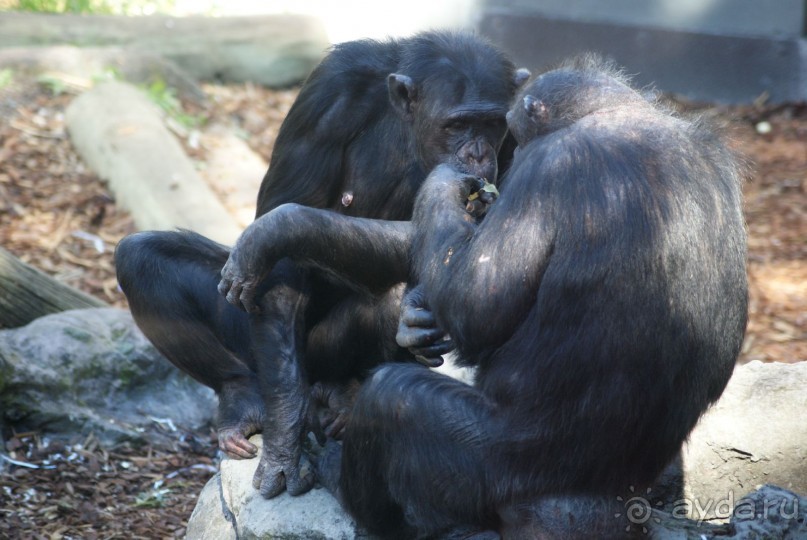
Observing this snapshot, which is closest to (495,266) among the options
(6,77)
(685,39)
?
(6,77)

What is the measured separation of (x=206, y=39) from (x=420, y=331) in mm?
9078

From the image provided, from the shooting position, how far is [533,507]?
12.6 feet

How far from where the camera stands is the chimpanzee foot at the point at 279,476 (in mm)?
4582

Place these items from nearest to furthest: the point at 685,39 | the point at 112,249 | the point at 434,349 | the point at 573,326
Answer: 1. the point at 573,326
2. the point at 434,349
3. the point at 112,249
4. the point at 685,39

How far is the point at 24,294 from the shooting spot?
670cm

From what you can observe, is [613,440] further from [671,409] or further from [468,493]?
[468,493]

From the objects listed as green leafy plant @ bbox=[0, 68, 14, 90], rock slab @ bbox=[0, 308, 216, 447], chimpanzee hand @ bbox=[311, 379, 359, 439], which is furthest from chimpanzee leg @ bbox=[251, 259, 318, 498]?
green leafy plant @ bbox=[0, 68, 14, 90]

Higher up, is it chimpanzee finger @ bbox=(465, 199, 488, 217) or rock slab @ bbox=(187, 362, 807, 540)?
chimpanzee finger @ bbox=(465, 199, 488, 217)

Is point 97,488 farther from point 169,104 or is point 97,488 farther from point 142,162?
point 169,104

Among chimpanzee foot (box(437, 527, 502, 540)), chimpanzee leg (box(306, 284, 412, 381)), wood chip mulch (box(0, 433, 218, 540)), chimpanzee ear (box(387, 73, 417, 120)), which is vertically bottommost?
wood chip mulch (box(0, 433, 218, 540))

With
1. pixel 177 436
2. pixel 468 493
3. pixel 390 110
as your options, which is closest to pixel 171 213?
pixel 177 436

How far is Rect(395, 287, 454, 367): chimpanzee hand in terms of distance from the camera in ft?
13.4

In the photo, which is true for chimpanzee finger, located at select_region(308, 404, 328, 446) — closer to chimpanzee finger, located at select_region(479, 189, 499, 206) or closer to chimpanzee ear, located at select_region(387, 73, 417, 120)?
chimpanzee finger, located at select_region(479, 189, 499, 206)

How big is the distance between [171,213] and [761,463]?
5.61 m
